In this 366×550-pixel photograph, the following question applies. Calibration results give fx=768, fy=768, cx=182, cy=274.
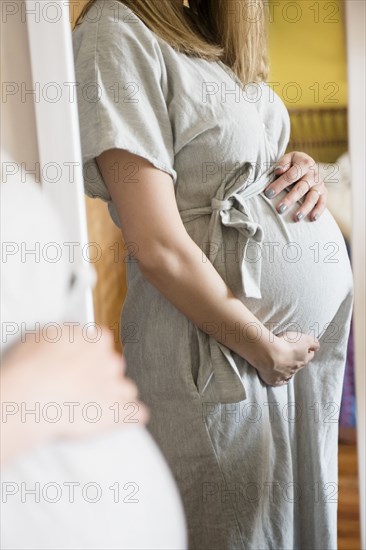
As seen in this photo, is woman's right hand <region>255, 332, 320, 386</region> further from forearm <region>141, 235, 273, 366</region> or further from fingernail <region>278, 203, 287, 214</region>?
fingernail <region>278, 203, 287, 214</region>

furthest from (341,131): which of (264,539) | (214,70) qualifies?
(264,539)

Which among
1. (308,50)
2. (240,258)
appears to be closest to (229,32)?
(308,50)

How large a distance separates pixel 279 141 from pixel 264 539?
402 mm

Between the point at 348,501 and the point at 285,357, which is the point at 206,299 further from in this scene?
the point at 348,501

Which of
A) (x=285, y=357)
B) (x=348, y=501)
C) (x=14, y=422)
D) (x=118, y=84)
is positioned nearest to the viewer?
(x=14, y=422)

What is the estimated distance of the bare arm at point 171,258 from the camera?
65cm

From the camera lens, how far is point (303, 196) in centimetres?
75

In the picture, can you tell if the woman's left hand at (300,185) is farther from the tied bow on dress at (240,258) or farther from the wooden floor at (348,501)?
the wooden floor at (348,501)

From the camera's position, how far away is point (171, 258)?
2.22 feet

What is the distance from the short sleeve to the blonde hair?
0.20ft

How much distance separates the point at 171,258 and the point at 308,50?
0.90 ft

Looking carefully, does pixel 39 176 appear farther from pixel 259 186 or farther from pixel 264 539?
pixel 264 539

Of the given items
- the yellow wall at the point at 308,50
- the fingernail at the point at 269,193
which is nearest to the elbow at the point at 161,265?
the fingernail at the point at 269,193

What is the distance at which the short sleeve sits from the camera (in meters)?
0.64
